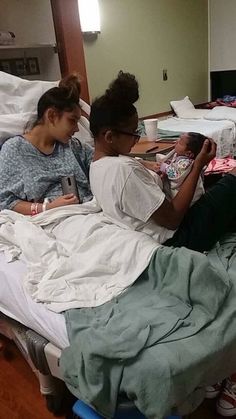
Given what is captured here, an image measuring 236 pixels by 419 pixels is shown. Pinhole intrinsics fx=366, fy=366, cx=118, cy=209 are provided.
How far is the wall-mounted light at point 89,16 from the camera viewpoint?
9.09 feet

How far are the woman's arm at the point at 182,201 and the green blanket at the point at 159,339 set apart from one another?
13 centimetres

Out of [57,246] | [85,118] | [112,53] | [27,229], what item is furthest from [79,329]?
[112,53]

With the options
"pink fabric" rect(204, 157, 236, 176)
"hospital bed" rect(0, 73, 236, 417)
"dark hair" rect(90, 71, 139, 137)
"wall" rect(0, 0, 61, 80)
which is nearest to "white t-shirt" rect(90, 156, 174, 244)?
"dark hair" rect(90, 71, 139, 137)

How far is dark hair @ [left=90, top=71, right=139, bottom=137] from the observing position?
118 centimetres

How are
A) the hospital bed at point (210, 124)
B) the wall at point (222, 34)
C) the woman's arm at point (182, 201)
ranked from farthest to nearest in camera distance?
the wall at point (222, 34) < the hospital bed at point (210, 124) < the woman's arm at point (182, 201)

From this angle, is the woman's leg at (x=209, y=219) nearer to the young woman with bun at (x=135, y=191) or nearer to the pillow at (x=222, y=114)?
the young woman with bun at (x=135, y=191)

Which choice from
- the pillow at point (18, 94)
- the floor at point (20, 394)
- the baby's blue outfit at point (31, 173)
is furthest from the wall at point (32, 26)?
the floor at point (20, 394)

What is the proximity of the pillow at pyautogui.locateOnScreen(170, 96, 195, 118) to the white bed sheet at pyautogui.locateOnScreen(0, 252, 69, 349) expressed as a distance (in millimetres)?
2711

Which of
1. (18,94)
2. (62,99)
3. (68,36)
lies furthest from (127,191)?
(68,36)

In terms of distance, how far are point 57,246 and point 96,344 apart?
18.3 inches

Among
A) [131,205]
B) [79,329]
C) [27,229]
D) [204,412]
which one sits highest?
[131,205]

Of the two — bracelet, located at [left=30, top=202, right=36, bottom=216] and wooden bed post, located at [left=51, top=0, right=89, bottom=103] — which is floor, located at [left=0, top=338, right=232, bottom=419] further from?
wooden bed post, located at [left=51, top=0, right=89, bottom=103]

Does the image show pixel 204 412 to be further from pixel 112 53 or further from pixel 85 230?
pixel 112 53

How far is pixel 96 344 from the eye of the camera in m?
0.89
